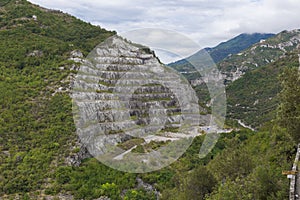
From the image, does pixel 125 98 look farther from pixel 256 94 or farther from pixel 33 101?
pixel 256 94

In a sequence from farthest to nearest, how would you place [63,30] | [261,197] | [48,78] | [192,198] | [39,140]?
1. [63,30]
2. [48,78]
3. [39,140]
4. [192,198]
5. [261,197]

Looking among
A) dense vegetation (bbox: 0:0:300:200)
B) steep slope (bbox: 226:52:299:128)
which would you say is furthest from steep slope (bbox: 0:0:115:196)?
steep slope (bbox: 226:52:299:128)

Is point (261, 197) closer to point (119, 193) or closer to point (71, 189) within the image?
point (119, 193)

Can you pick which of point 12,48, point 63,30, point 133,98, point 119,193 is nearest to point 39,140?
point 119,193

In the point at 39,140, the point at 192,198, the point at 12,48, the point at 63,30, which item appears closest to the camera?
the point at 192,198

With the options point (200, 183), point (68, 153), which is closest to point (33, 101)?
point (68, 153)

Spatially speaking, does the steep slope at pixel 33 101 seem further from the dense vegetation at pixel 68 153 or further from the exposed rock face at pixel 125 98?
the exposed rock face at pixel 125 98
